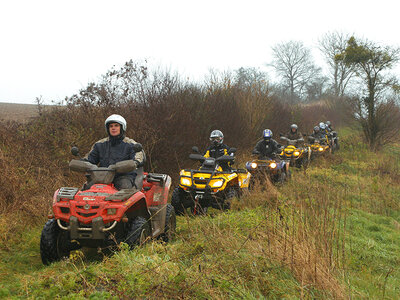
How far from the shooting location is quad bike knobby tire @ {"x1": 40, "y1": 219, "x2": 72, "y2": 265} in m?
4.54

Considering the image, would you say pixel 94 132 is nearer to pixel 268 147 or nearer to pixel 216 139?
pixel 216 139

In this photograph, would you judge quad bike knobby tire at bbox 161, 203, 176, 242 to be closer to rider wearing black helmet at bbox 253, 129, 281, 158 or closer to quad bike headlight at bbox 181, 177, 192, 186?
quad bike headlight at bbox 181, 177, 192, 186

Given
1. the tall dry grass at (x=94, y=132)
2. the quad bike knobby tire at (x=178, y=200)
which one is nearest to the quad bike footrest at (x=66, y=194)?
the tall dry grass at (x=94, y=132)

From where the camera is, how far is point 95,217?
169 inches

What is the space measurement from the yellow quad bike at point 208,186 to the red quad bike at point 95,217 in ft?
7.21

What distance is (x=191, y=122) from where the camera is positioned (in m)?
11.0

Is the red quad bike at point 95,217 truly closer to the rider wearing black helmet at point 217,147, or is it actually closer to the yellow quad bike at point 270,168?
the rider wearing black helmet at point 217,147

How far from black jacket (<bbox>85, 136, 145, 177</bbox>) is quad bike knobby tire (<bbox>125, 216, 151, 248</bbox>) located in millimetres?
805

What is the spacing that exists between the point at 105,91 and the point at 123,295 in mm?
7853

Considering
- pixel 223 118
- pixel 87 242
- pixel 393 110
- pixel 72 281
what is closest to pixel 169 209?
pixel 87 242

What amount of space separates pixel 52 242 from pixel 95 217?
711mm

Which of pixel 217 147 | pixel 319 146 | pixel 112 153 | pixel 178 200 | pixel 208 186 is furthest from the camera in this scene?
pixel 319 146

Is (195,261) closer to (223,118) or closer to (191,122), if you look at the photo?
(191,122)

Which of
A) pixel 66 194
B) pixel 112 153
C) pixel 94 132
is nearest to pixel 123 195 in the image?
pixel 66 194
